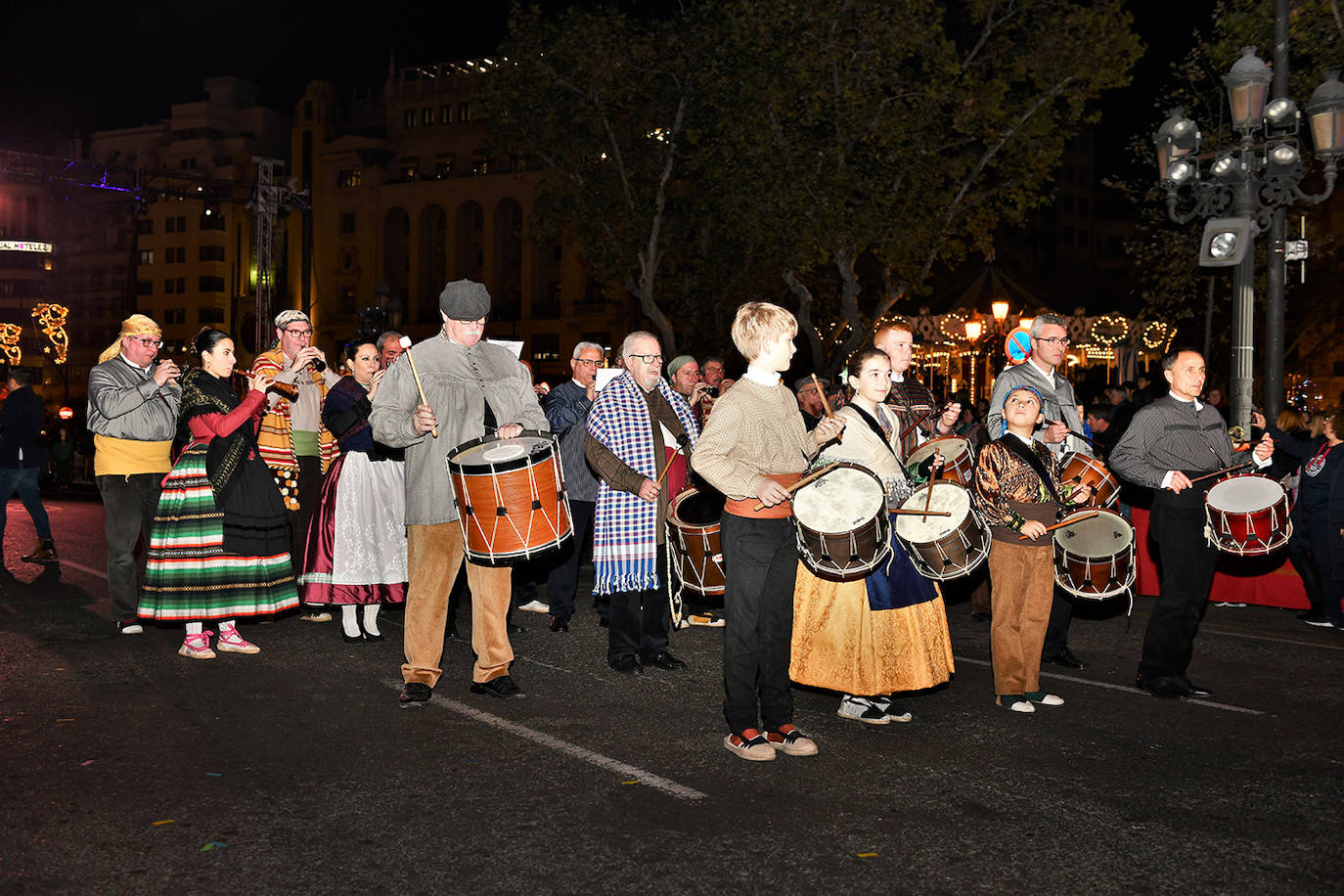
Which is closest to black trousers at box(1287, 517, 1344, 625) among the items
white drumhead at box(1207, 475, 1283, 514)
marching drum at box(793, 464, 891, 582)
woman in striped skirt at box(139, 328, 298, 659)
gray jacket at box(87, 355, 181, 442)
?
white drumhead at box(1207, 475, 1283, 514)

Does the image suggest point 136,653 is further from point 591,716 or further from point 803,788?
point 803,788

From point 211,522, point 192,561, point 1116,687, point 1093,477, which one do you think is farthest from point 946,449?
point 192,561

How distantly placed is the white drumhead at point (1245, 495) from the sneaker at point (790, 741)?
10.9ft

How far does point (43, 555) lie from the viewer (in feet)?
42.0

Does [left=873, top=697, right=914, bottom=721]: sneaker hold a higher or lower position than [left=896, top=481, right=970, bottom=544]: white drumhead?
lower

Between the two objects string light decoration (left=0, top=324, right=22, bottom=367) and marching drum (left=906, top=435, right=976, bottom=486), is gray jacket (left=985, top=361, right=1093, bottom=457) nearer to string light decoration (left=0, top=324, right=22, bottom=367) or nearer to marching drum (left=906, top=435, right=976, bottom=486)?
marching drum (left=906, top=435, right=976, bottom=486)

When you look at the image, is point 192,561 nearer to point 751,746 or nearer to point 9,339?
point 751,746

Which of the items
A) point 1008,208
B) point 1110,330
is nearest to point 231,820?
point 1110,330

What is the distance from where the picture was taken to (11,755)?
5.66 meters

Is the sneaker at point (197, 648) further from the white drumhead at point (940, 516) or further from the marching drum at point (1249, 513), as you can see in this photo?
the marching drum at point (1249, 513)

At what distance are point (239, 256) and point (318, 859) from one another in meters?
85.7

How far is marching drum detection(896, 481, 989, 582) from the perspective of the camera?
619cm

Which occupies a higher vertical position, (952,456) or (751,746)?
(952,456)

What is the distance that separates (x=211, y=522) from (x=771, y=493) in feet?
13.3
